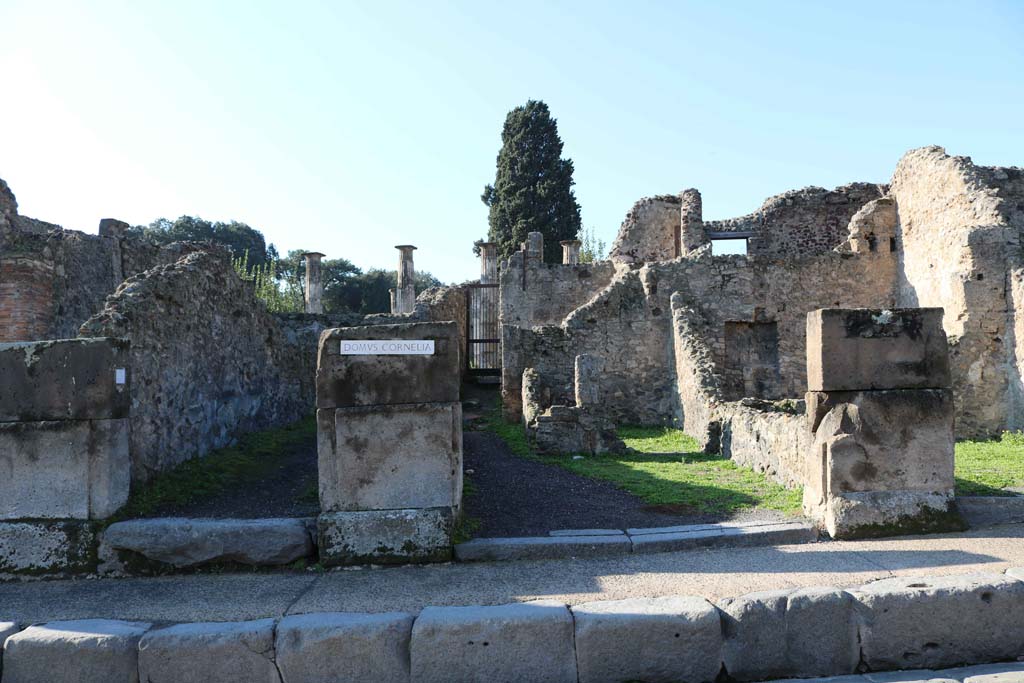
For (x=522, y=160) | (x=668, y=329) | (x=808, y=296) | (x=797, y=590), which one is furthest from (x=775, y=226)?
(x=797, y=590)

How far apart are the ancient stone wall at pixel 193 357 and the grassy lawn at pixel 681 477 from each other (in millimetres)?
3749

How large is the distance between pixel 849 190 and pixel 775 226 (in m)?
2.16

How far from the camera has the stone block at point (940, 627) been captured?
3.92m

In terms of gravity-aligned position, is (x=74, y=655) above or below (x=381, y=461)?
below

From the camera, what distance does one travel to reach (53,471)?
540cm

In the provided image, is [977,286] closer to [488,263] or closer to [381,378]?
[381,378]

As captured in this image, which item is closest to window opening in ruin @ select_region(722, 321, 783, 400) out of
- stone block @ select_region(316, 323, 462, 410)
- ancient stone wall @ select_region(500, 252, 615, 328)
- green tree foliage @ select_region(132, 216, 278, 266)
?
ancient stone wall @ select_region(500, 252, 615, 328)

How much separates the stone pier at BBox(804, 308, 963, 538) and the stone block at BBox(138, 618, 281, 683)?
3977 millimetres

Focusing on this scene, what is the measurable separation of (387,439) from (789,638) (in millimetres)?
2822

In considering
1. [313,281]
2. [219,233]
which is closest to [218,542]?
[313,281]

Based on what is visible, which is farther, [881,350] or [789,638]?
[881,350]

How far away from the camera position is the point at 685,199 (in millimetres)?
21953

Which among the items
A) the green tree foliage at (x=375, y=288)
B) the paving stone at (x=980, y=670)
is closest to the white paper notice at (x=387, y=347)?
the paving stone at (x=980, y=670)

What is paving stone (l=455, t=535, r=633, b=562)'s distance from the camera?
512 centimetres
